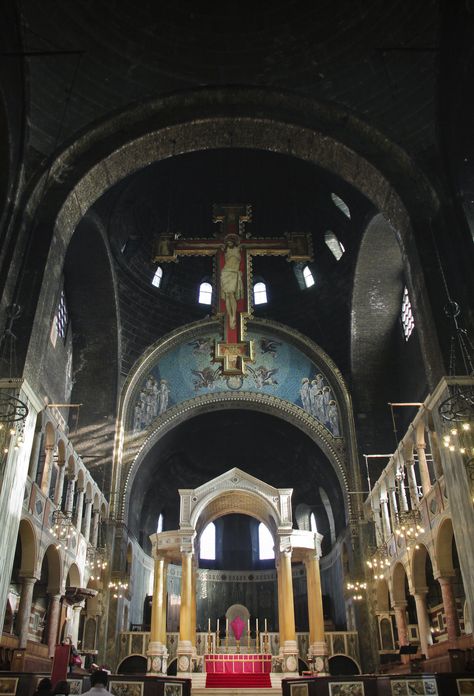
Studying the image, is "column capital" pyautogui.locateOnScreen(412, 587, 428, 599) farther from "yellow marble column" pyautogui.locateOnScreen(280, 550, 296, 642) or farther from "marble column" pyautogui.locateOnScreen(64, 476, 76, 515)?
"marble column" pyautogui.locateOnScreen(64, 476, 76, 515)

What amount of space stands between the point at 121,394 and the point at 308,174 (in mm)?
12968

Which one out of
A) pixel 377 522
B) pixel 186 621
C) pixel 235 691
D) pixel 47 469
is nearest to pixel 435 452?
pixel 377 522

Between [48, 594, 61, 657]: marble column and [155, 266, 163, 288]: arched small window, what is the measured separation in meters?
14.5

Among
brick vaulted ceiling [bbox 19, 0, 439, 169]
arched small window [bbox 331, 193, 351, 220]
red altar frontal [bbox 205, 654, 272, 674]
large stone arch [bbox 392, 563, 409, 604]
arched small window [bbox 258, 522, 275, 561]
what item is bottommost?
red altar frontal [bbox 205, 654, 272, 674]

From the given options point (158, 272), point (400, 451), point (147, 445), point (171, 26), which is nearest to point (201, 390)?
point (147, 445)

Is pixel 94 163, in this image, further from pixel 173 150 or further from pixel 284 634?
pixel 284 634

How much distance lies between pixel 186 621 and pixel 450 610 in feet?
33.0

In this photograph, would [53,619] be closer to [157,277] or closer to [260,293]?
[157,277]

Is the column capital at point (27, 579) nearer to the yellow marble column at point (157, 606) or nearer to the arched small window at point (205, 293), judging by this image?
the yellow marble column at point (157, 606)

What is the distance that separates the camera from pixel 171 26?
15914 mm

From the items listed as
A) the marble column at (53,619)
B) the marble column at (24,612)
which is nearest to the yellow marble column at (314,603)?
the marble column at (53,619)

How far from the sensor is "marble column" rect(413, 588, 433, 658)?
17453 mm

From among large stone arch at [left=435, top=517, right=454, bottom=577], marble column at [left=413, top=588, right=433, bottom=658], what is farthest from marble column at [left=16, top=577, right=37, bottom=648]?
marble column at [left=413, top=588, right=433, bottom=658]

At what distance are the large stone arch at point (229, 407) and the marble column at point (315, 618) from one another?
105 inches
